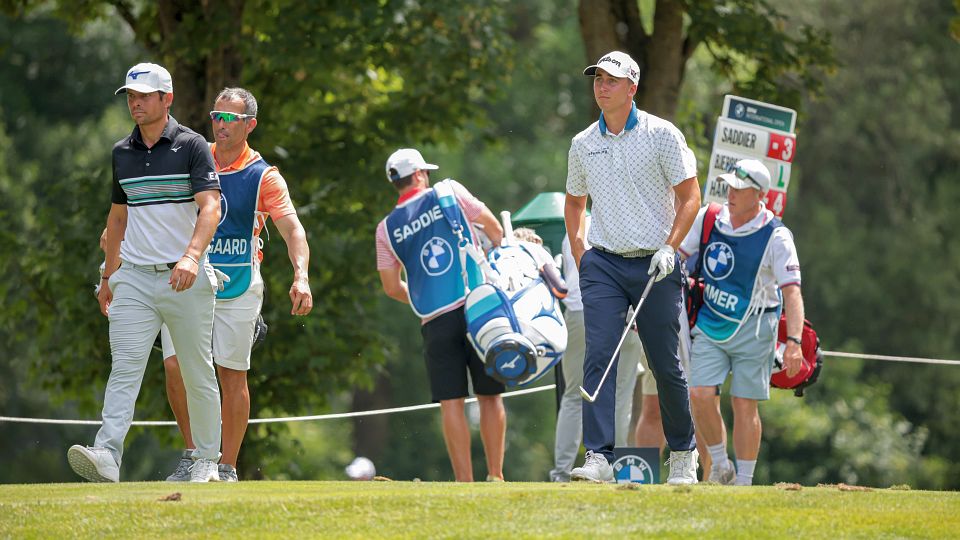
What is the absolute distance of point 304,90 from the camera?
59.6 feet

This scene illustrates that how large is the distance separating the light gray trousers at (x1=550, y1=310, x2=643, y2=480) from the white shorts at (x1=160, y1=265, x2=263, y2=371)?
2601 mm

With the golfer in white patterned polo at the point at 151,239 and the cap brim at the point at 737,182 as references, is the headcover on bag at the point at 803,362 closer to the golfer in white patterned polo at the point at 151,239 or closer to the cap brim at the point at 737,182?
the cap brim at the point at 737,182

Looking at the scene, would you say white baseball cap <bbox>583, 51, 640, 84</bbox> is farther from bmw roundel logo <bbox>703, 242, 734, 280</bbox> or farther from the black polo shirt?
the black polo shirt

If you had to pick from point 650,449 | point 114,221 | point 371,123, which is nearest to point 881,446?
point 371,123

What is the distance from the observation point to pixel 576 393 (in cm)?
1170

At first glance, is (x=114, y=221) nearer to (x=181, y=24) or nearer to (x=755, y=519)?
(x=755, y=519)

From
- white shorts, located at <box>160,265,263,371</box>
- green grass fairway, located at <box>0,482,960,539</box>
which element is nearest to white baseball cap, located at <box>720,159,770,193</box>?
green grass fairway, located at <box>0,482,960,539</box>

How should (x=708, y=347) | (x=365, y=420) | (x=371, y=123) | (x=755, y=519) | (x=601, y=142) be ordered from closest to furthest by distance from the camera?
(x=755, y=519), (x=601, y=142), (x=708, y=347), (x=371, y=123), (x=365, y=420)

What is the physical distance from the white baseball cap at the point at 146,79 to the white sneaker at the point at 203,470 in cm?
198

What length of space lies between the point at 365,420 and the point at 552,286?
26997 millimetres

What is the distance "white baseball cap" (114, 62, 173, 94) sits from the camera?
8836 millimetres

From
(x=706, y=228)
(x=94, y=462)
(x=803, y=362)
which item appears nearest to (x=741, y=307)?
(x=706, y=228)

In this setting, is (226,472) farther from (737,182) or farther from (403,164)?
(737,182)

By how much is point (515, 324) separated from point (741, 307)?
1319mm
